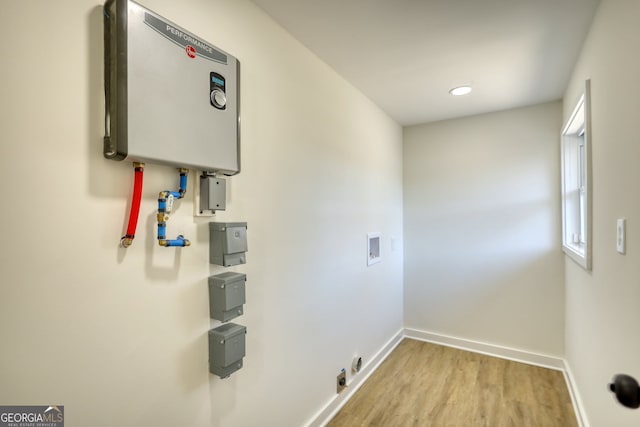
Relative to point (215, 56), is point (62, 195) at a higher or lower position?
lower

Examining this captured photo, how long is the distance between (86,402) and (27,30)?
1.01m

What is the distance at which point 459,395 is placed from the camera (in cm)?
→ 226

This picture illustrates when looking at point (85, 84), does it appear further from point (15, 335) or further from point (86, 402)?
point (86, 402)

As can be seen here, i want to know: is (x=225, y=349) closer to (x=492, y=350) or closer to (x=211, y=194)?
(x=211, y=194)

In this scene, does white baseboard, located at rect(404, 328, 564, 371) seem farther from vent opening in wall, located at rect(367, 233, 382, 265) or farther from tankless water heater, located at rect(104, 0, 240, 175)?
tankless water heater, located at rect(104, 0, 240, 175)

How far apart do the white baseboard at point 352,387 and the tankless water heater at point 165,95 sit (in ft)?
5.40

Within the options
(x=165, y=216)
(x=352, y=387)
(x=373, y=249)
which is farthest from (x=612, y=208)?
(x=352, y=387)

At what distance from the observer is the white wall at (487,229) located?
2.67 m

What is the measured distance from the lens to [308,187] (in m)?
1.80

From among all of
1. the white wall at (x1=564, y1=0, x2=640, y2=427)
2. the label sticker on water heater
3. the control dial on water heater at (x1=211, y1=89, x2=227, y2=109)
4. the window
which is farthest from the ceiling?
the control dial on water heater at (x1=211, y1=89, x2=227, y2=109)

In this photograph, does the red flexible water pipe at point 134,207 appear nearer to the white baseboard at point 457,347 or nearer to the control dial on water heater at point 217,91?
the control dial on water heater at point 217,91

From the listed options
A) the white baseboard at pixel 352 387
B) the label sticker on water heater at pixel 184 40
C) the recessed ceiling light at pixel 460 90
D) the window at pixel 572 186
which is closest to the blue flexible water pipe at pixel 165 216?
the label sticker on water heater at pixel 184 40

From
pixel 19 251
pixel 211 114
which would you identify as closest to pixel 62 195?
pixel 19 251

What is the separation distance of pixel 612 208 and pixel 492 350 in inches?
83.7
